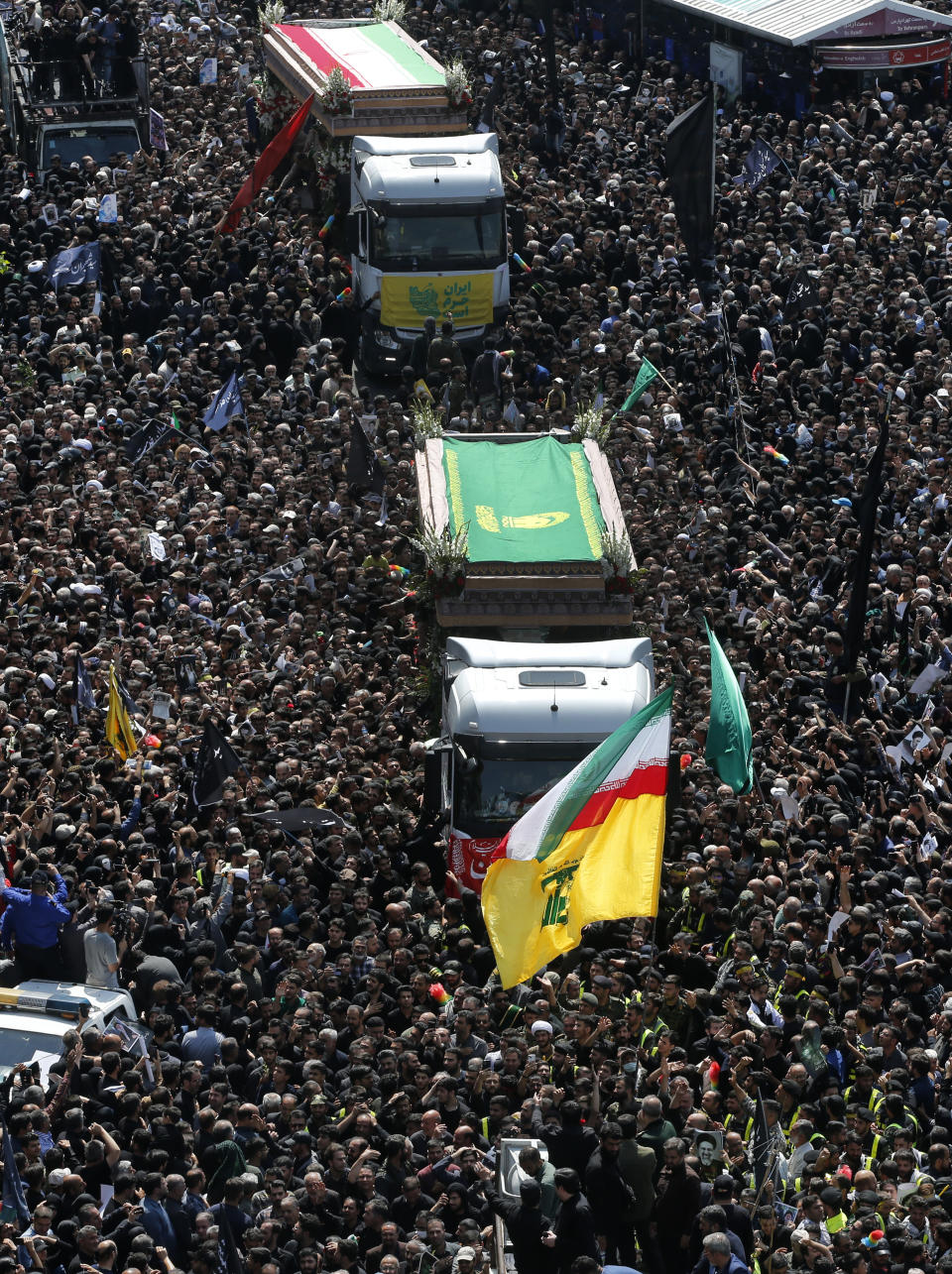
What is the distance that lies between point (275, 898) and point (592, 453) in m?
7.26

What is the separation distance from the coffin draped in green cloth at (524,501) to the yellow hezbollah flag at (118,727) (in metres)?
3.30

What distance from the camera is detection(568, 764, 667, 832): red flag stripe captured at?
15.6 metres

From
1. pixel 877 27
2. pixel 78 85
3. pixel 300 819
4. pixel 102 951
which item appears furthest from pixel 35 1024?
pixel 877 27

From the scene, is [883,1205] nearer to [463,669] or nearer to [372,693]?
[463,669]

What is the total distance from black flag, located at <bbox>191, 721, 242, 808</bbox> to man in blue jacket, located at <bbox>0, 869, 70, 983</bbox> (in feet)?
6.53

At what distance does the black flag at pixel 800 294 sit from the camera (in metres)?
28.9

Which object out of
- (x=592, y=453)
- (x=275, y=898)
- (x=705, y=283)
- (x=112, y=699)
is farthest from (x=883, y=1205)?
(x=705, y=283)

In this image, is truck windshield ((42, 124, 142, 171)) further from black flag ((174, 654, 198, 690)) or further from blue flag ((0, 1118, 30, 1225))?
blue flag ((0, 1118, 30, 1225))

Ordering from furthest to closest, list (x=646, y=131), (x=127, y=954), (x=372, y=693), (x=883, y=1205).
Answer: (x=646, y=131)
(x=372, y=693)
(x=127, y=954)
(x=883, y=1205)

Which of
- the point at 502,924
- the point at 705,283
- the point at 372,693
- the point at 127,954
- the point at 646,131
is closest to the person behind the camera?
the point at 502,924

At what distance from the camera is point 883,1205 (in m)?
13.3

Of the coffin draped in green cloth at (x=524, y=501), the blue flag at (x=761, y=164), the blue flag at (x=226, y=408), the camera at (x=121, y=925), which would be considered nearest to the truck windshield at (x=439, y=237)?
the blue flag at (x=226, y=408)

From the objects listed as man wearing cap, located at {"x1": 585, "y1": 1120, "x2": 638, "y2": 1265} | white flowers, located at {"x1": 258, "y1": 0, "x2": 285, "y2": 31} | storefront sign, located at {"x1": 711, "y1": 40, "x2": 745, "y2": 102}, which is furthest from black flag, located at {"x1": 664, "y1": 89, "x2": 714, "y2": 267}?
man wearing cap, located at {"x1": 585, "y1": 1120, "x2": 638, "y2": 1265}

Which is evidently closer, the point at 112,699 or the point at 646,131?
the point at 112,699
